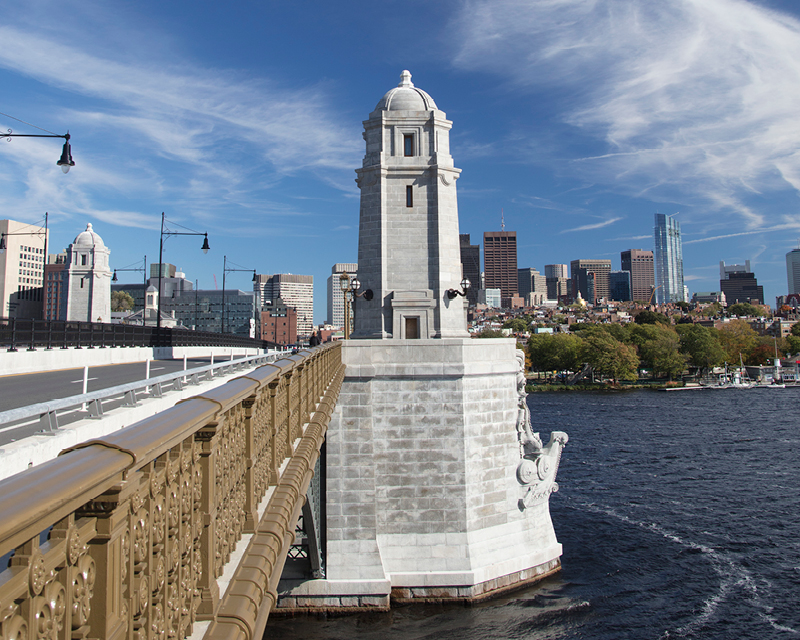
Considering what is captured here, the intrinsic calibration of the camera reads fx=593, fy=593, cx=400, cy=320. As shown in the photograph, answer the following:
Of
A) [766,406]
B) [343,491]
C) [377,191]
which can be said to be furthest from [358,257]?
[766,406]

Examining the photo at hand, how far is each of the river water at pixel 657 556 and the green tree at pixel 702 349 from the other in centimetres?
Answer: 6034

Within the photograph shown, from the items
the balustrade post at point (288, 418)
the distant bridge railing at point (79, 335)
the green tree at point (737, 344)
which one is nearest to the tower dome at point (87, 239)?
the distant bridge railing at point (79, 335)

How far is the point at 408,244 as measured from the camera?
82.3ft

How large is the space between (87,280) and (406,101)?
6764 cm

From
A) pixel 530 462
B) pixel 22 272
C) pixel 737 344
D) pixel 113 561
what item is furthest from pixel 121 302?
pixel 113 561

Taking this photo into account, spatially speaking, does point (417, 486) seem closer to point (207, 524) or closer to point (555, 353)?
point (207, 524)

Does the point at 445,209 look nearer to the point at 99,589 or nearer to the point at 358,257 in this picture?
the point at 358,257

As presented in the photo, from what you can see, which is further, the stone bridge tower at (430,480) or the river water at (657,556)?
the stone bridge tower at (430,480)

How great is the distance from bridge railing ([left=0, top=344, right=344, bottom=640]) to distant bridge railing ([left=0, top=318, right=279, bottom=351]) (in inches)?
886

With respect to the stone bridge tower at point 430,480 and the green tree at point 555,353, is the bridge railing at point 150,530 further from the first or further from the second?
the green tree at point 555,353

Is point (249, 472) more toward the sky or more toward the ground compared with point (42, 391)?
more toward the ground

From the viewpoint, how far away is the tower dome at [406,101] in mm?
26328

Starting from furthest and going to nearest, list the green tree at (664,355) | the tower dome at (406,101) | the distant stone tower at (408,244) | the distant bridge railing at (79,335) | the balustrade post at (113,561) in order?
the green tree at (664,355) → the tower dome at (406,101) → the distant stone tower at (408,244) → the distant bridge railing at (79,335) → the balustrade post at (113,561)

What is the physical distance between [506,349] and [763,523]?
55.3ft
